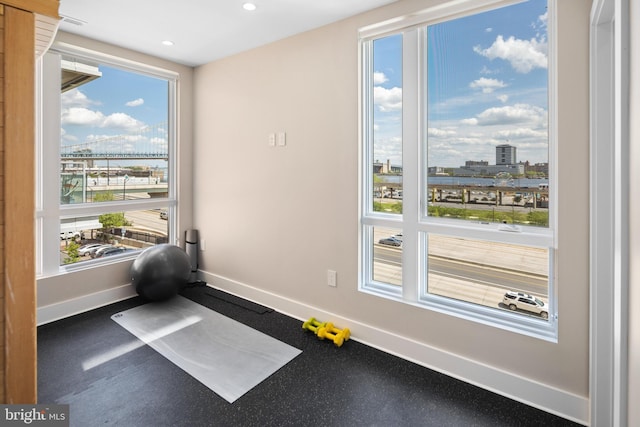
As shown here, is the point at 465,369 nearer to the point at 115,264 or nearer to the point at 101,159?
the point at 115,264

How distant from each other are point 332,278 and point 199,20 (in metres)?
2.32

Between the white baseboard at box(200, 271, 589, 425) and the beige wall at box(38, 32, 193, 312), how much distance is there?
1669mm

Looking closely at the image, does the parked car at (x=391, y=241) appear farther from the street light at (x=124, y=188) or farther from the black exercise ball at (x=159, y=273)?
the street light at (x=124, y=188)

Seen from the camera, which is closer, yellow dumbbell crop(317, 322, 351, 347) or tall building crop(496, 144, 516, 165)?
tall building crop(496, 144, 516, 165)

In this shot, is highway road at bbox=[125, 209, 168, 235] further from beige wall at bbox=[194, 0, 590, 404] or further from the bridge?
the bridge

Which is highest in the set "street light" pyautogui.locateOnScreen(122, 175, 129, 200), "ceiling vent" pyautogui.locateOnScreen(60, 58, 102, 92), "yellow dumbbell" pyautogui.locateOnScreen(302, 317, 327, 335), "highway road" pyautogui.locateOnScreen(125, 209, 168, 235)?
"ceiling vent" pyautogui.locateOnScreen(60, 58, 102, 92)

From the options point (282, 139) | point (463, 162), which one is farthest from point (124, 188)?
point (463, 162)

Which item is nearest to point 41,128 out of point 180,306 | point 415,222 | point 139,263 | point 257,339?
point 139,263

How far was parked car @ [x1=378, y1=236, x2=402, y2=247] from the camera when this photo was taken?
253 centimetres

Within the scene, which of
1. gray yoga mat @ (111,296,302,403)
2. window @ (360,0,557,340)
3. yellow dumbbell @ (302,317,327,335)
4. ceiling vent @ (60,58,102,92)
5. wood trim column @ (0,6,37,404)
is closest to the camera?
wood trim column @ (0,6,37,404)

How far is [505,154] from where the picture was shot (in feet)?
6.78

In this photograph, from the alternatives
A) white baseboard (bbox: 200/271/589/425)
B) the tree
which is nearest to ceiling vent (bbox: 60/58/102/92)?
the tree

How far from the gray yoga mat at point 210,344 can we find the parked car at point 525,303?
1.48 meters

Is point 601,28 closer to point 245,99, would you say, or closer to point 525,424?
point 525,424
